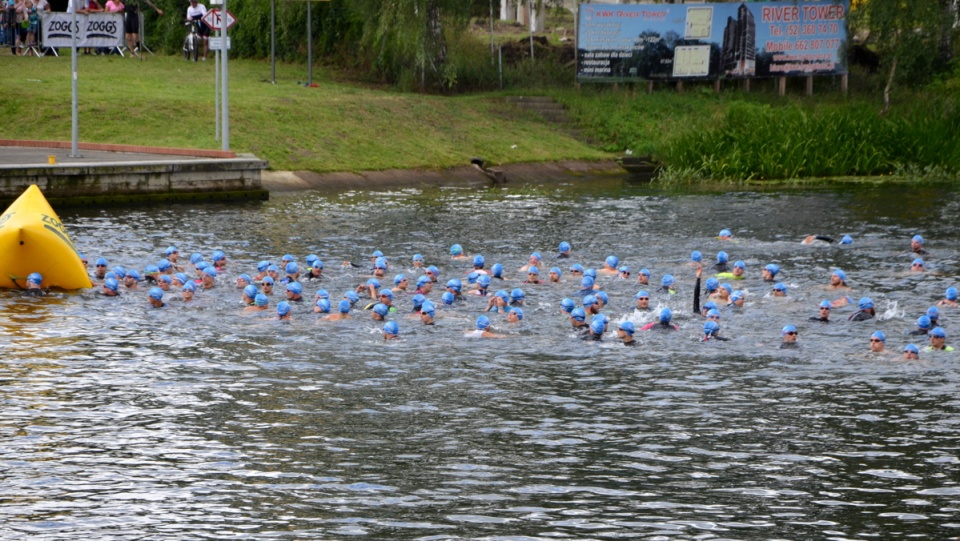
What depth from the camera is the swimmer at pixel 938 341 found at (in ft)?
66.1

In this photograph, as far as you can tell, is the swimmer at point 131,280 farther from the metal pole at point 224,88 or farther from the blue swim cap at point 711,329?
the metal pole at point 224,88

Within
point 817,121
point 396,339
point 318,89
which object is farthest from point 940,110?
point 396,339

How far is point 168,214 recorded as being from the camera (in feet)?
117

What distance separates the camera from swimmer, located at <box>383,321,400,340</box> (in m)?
21.7

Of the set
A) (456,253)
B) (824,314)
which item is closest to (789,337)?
(824,314)

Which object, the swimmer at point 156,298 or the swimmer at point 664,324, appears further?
the swimmer at point 156,298

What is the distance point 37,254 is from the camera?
Result: 25.3 meters

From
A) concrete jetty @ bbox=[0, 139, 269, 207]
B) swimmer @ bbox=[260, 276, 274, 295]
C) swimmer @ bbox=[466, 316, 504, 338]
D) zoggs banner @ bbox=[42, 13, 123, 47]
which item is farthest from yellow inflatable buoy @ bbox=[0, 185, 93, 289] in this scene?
zoggs banner @ bbox=[42, 13, 123, 47]

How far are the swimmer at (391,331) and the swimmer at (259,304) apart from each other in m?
2.92

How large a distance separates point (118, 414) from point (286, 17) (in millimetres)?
40356

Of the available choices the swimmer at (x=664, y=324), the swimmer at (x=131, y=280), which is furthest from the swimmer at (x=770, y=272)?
the swimmer at (x=131, y=280)

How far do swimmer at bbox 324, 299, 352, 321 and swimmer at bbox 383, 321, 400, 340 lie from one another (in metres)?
1.58

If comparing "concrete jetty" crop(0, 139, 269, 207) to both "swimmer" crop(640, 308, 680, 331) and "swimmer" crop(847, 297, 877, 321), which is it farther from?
"swimmer" crop(847, 297, 877, 321)

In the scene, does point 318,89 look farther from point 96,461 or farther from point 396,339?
point 96,461
